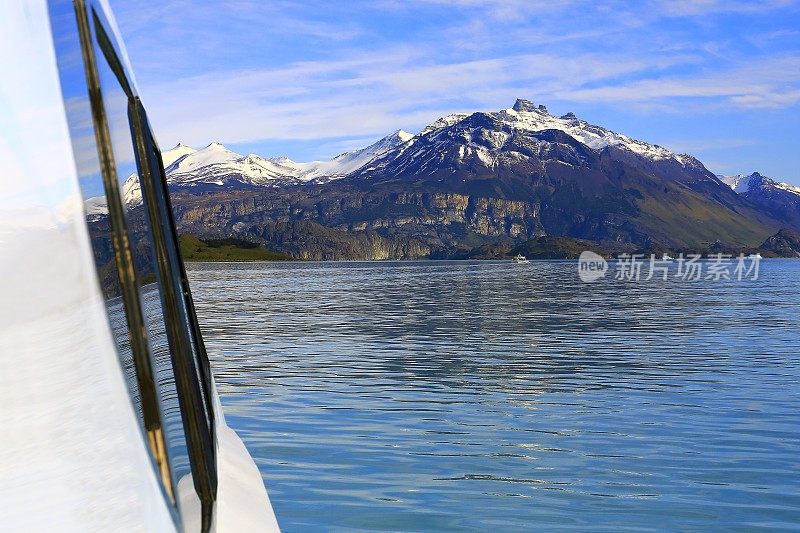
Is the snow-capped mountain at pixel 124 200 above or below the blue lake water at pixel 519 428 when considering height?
above

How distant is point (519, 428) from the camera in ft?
59.0

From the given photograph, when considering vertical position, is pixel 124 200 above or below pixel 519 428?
above

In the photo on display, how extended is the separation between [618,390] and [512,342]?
15.8 meters

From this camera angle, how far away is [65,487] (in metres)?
1.48

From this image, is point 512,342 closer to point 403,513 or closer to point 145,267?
point 403,513

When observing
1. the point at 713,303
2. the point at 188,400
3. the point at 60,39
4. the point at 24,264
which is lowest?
the point at 713,303

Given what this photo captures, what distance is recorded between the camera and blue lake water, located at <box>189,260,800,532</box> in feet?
39.6

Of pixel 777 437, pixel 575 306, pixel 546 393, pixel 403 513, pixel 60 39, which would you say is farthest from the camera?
pixel 575 306

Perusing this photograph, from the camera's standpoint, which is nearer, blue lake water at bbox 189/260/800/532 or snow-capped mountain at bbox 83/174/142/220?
snow-capped mountain at bbox 83/174/142/220

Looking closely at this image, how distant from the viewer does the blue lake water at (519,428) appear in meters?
12.1

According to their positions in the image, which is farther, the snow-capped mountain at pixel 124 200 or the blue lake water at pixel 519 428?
the blue lake water at pixel 519 428

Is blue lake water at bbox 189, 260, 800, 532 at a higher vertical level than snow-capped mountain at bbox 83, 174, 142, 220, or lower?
lower

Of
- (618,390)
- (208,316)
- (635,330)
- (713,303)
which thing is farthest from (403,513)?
(713,303)

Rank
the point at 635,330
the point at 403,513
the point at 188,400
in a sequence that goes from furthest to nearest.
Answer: the point at 635,330, the point at 403,513, the point at 188,400
